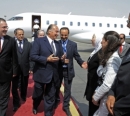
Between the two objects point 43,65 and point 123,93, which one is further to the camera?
point 43,65

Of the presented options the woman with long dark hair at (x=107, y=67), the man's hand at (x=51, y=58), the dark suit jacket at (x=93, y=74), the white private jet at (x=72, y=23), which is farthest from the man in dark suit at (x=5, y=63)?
the white private jet at (x=72, y=23)

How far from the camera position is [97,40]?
3719 mm

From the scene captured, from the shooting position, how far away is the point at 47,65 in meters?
4.19

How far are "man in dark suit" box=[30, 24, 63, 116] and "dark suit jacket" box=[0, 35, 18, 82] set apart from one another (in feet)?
1.40

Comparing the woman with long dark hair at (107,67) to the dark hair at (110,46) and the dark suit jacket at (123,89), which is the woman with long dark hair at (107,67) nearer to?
the dark hair at (110,46)

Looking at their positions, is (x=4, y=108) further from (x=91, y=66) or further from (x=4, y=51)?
(x=91, y=66)

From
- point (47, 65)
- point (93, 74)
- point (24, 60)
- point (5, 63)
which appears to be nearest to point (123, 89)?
point (93, 74)

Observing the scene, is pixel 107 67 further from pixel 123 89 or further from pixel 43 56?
pixel 43 56

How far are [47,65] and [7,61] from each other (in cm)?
80

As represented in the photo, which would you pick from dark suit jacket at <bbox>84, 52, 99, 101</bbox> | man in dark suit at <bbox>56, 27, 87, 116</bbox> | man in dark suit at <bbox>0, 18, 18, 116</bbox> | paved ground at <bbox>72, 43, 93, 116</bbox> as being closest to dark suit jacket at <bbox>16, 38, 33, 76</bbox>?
man in dark suit at <bbox>0, 18, 18, 116</bbox>

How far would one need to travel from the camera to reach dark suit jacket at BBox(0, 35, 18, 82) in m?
4.09

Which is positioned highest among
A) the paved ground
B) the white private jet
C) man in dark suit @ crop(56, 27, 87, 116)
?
the white private jet

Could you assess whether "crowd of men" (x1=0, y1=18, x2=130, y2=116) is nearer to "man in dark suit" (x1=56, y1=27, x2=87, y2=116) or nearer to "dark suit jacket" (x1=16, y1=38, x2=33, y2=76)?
"man in dark suit" (x1=56, y1=27, x2=87, y2=116)

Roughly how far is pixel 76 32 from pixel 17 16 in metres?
5.80
